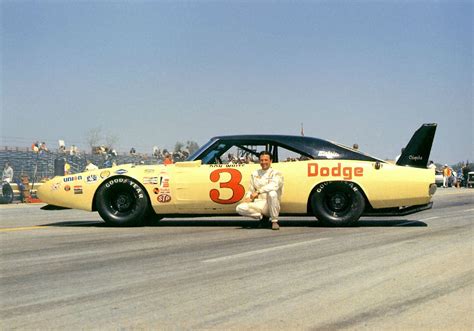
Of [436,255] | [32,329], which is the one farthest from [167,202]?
[32,329]

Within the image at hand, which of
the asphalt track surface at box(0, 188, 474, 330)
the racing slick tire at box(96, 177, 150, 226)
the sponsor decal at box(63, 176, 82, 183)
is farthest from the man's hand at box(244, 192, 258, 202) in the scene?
the sponsor decal at box(63, 176, 82, 183)

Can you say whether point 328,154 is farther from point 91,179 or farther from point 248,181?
point 91,179

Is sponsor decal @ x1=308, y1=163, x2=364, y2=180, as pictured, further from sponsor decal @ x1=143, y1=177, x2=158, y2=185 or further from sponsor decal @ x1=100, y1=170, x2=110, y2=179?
sponsor decal @ x1=100, y1=170, x2=110, y2=179

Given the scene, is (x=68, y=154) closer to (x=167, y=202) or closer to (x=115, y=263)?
(x=167, y=202)

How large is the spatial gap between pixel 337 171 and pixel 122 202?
11.9 feet

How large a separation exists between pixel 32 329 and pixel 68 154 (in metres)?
28.4

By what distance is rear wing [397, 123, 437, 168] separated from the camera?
444 inches

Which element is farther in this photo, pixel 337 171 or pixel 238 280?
pixel 337 171

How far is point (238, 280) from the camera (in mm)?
5758

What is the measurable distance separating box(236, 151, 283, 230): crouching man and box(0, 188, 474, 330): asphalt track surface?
73cm

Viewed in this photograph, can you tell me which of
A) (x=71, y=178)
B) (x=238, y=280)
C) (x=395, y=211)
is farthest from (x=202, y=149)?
(x=238, y=280)

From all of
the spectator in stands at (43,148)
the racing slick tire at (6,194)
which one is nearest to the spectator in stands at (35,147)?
the spectator in stands at (43,148)

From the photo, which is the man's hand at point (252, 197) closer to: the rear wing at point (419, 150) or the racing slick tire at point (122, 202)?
the racing slick tire at point (122, 202)

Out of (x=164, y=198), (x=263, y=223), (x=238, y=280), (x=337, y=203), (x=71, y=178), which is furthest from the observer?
(x=71, y=178)
